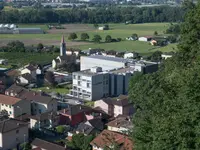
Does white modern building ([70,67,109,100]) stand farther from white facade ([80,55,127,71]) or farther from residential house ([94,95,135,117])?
residential house ([94,95,135,117])

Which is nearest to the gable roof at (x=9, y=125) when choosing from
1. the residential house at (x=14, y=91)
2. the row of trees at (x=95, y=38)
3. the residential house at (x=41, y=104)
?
the residential house at (x=41, y=104)

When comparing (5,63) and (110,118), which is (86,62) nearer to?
(5,63)

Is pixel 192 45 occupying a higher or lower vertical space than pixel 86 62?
higher

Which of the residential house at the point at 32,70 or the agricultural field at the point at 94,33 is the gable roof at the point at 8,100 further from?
the agricultural field at the point at 94,33

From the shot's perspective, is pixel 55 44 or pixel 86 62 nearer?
pixel 86 62

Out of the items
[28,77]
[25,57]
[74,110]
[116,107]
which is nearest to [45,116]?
[74,110]

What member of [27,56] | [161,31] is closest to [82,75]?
[27,56]

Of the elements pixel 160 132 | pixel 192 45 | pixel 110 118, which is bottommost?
pixel 110 118
